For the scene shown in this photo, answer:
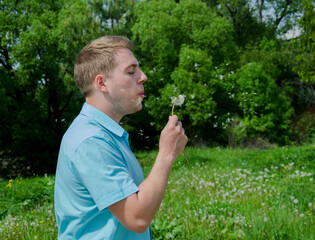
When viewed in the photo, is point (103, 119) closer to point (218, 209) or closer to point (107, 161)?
Result: point (107, 161)

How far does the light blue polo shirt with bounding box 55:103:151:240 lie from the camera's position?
1214 mm

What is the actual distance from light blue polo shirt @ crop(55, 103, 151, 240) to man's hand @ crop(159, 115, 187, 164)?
16cm

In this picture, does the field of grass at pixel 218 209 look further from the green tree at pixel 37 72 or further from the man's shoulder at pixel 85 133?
the green tree at pixel 37 72

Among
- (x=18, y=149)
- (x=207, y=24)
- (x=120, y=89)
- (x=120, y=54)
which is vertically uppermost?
(x=207, y=24)

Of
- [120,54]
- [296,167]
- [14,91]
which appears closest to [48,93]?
[14,91]

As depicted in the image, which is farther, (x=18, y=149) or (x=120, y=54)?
(x=18, y=149)

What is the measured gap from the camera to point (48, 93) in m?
16.2

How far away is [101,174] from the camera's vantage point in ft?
3.98

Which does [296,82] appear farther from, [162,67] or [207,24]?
[162,67]

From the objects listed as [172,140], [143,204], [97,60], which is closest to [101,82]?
[97,60]

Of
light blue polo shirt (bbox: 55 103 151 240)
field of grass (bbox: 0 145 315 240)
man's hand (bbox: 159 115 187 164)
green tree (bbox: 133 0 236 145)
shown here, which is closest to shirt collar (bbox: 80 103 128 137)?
light blue polo shirt (bbox: 55 103 151 240)

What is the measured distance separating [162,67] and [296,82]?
12986 mm

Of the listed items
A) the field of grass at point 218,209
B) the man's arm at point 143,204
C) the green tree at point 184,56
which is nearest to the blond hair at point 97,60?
the man's arm at point 143,204

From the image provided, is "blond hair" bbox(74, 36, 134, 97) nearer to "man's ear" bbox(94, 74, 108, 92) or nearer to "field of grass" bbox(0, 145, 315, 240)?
"man's ear" bbox(94, 74, 108, 92)
